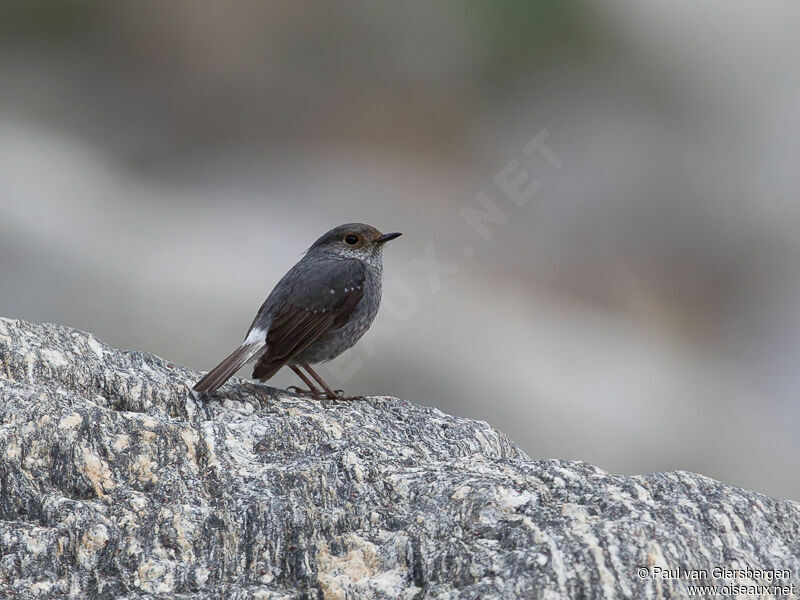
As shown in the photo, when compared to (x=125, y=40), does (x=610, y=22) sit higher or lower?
lower

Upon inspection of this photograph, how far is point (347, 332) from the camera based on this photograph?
7402 millimetres

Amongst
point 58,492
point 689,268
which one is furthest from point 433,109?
point 58,492

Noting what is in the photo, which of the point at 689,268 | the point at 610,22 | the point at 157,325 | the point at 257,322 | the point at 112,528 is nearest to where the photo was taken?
the point at 112,528

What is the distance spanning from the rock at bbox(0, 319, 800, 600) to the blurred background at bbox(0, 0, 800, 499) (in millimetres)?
8369

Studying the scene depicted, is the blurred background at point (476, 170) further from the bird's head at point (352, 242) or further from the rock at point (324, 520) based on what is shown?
the rock at point (324, 520)

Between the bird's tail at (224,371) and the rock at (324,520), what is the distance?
777 mm

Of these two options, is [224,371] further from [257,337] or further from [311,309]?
[311,309]

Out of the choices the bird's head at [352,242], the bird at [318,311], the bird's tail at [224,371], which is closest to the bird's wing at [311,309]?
the bird at [318,311]

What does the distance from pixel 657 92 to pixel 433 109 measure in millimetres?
3747

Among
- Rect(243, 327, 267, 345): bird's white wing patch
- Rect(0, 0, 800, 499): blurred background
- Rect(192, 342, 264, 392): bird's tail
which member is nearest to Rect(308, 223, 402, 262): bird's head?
Rect(243, 327, 267, 345): bird's white wing patch

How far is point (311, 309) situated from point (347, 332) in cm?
37

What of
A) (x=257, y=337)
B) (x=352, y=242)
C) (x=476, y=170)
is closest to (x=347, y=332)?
(x=257, y=337)

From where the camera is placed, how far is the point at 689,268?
14852 mm

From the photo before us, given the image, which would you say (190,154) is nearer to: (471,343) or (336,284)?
(471,343)
